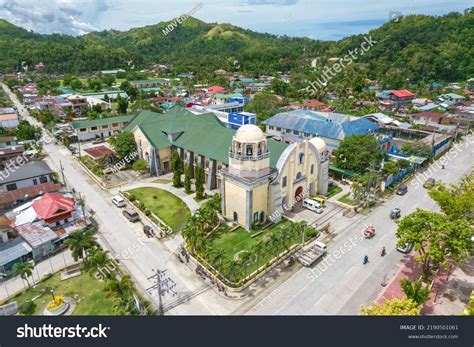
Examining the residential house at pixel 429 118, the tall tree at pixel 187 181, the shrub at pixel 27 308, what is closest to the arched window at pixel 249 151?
the tall tree at pixel 187 181

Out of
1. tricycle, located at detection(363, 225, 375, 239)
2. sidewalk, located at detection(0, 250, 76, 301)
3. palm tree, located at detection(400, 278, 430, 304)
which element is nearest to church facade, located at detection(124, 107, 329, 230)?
tricycle, located at detection(363, 225, 375, 239)

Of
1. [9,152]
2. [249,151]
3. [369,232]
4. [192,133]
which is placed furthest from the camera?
[9,152]

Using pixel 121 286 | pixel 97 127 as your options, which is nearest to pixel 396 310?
pixel 121 286

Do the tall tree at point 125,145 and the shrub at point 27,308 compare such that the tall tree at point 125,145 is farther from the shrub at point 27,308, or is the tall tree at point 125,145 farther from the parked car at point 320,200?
the parked car at point 320,200

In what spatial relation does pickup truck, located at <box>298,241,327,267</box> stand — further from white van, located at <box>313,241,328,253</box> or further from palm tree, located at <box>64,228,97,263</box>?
palm tree, located at <box>64,228,97,263</box>

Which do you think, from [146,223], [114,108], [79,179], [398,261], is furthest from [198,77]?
[398,261]

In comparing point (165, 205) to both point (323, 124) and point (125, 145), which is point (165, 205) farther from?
point (323, 124)
